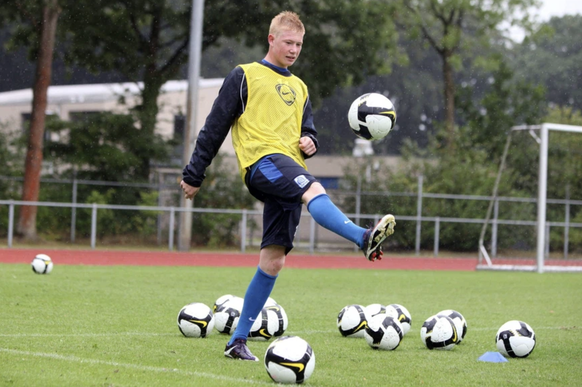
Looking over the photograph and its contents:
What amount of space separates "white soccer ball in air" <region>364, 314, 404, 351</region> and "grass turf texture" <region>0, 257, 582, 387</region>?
0.26 feet

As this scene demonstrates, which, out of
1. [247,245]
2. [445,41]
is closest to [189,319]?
[247,245]

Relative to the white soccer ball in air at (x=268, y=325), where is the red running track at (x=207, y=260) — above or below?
below

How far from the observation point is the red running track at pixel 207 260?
17156 millimetres

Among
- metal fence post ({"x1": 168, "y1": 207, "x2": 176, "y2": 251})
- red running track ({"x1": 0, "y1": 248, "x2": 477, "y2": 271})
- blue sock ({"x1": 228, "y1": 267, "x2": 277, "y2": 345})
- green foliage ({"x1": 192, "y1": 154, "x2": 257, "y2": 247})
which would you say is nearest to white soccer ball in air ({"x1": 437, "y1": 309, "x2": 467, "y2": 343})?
blue sock ({"x1": 228, "y1": 267, "x2": 277, "y2": 345})

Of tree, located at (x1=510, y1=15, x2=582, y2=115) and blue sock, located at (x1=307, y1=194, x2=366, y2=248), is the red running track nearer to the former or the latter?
blue sock, located at (x1=307, y1=194, x2=366, y2=248)

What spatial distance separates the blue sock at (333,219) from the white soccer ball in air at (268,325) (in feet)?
5.89

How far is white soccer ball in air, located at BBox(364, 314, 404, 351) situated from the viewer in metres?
6.04

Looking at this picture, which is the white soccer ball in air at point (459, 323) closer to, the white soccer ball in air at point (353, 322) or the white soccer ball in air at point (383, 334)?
the white soccer ball in air at point (383, 334)

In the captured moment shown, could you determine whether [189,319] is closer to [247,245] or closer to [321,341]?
[321,341]

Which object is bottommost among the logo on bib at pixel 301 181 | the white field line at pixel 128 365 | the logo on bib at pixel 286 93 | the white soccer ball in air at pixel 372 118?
the white field line at pixel 128 365

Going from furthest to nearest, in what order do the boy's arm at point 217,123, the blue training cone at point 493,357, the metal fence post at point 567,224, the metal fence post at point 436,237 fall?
the metal fence post at point 436,237 < the metal fence post at point 567,224 < the blue training cone at point 493,357 < the boy's arm at point 217,123

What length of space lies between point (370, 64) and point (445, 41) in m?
3.75

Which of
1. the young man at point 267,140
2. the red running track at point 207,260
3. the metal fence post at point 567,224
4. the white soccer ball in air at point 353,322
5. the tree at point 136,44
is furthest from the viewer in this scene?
the tree at point 136,44

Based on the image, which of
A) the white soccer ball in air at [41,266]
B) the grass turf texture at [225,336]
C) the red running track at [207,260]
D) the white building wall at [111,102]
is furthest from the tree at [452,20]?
the white soccer ball in air at [41,266]
